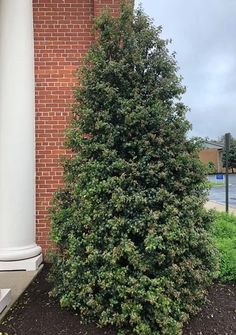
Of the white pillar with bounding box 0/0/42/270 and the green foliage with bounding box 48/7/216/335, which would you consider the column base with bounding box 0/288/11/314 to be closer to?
the green foliage with bounding box 48/7/216/335

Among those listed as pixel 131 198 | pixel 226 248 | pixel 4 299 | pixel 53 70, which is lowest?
pixel 4 299

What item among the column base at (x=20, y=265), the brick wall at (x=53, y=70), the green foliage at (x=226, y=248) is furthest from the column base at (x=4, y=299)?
the green foliage at (x=226, y=248)

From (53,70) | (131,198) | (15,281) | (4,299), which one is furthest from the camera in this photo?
(53,70)

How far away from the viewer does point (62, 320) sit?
349cm

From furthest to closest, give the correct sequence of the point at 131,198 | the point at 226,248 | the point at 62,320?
1. the point at 226,248
2. the point at 62,320
3. the point at 131,198

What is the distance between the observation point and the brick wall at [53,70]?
5832 mm

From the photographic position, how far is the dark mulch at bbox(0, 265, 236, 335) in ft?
10.9

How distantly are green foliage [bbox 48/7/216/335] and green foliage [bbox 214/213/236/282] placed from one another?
0.97m

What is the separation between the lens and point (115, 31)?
381cm

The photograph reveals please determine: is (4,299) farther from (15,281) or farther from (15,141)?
(15,141)

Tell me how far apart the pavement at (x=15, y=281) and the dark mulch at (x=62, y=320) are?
4.4 inches

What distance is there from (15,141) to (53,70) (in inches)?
51.6

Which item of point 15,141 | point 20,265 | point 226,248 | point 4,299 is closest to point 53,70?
point 15,141

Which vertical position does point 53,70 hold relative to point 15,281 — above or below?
above
